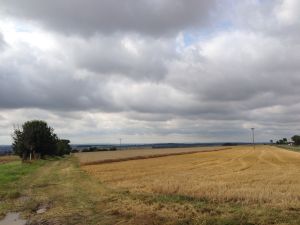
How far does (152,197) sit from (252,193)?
4.45 metres

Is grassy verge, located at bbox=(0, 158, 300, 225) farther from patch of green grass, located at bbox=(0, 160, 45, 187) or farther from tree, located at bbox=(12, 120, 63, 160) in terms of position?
tree, located at bbox=(12, 120, 63, 160)

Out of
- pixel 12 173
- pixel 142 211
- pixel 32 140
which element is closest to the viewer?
pixel 142 211

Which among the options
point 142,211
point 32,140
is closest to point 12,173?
point 142,211

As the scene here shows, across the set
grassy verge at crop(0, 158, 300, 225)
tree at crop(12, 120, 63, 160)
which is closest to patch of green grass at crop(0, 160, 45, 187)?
grassy verge at crop(0, 158, 300, 225)

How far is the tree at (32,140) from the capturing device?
87688 millimetres

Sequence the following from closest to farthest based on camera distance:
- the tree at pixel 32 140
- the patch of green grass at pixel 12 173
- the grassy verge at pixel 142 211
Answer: the grassy verge at pixel 142 211 → the patch of green grass at pixel 12 173 → the tree at pixel 32 140

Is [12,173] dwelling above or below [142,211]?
above

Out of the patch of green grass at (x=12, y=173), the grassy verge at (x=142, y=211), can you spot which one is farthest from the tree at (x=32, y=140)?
the grassy verge at (x=142, y=211)

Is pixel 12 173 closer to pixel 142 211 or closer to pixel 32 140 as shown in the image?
pixel 142 211

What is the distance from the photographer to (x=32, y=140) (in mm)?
87812

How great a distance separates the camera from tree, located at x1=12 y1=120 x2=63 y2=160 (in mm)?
87688

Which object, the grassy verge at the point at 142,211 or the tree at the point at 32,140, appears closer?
the grassy verge at the point at 142,211

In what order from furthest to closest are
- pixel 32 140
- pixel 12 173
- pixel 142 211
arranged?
pixel 32 140 < pixel 12 173 < pixel 142 211

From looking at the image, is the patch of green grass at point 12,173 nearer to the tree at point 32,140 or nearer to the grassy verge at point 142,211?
the grassy verge at point 142,211
